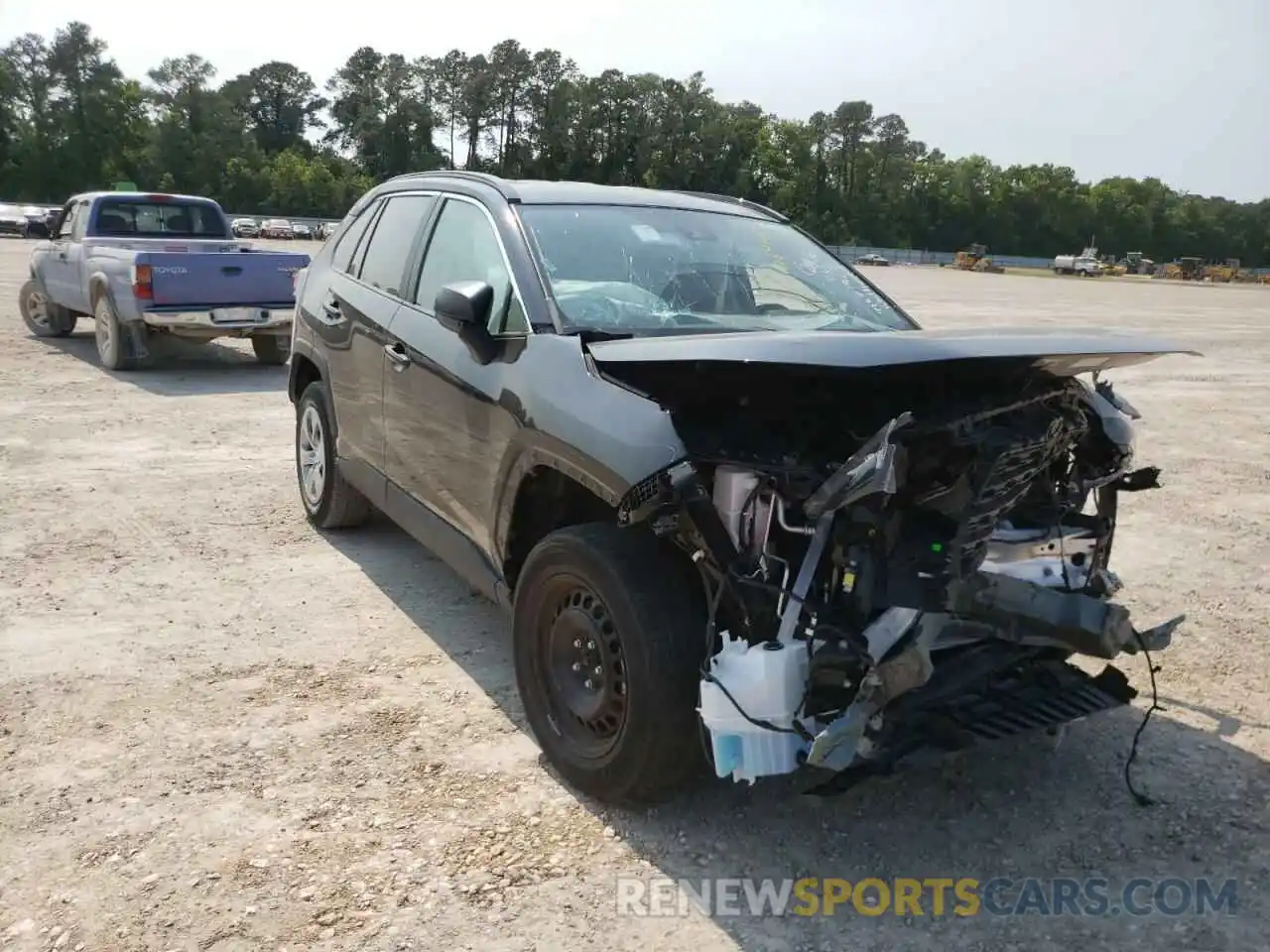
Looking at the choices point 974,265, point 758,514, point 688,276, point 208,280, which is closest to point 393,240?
point 688,276

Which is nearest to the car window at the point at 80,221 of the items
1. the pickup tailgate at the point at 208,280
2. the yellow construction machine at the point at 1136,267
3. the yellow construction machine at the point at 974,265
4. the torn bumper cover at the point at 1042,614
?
the pickup tailgate at the point at 208,280

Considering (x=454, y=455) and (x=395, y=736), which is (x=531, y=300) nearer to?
(x=454, y=455)

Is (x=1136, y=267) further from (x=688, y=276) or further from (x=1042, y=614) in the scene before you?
(x=1042, y=614)

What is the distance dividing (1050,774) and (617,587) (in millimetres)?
1670

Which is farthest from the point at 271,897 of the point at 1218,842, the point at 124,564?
the point at 124,564

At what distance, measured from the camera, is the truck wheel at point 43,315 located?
543 inches

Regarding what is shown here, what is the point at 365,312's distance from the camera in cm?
507

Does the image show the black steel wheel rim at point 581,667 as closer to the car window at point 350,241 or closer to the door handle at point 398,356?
the door handle at point 398,356

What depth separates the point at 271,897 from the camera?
2875 millimetres

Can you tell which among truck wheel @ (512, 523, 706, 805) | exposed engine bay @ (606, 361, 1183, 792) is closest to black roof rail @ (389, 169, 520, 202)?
exposed engine bay @ (606, 361, 1183, 792)

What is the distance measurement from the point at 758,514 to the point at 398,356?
219 cm

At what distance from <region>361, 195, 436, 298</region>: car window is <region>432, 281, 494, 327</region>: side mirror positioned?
1181mm

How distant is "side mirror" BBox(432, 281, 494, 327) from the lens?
145 inches

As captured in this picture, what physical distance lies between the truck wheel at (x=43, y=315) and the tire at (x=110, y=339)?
7.59 feet
